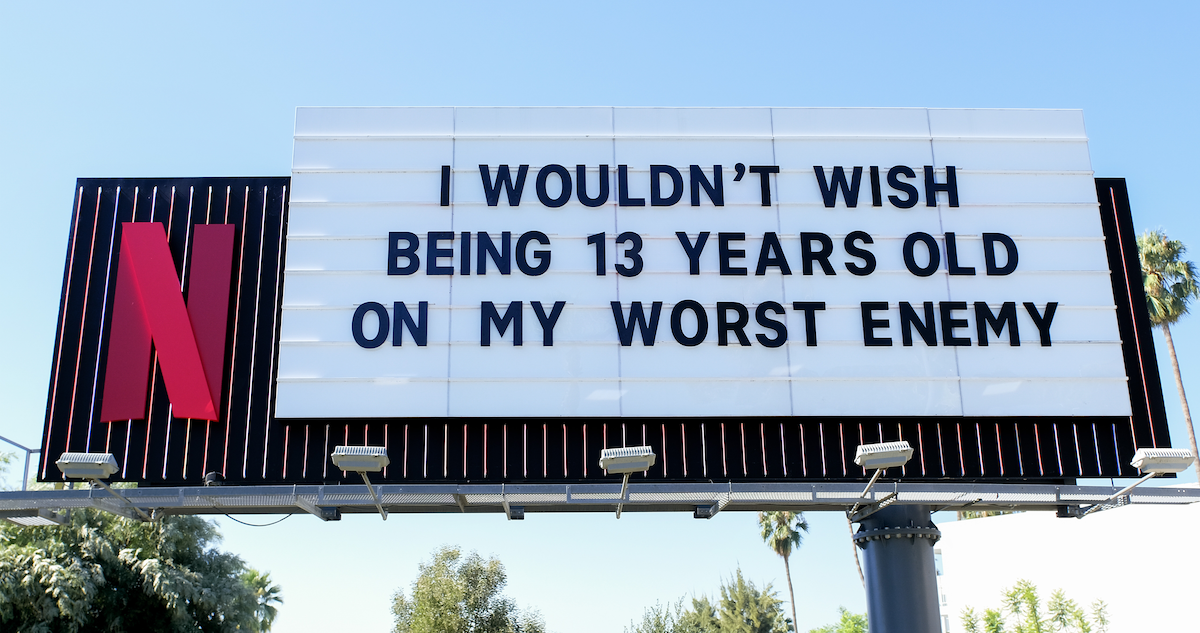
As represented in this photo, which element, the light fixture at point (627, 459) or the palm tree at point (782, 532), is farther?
the palm tree at point (782, 532)

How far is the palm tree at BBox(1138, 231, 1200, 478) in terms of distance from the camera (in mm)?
47844

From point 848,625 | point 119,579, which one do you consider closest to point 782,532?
point 848,625

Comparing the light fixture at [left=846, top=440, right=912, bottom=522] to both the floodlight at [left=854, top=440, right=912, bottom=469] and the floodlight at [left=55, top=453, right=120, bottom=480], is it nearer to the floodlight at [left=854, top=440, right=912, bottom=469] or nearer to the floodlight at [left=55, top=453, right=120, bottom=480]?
the floodlight at [left=854, top=440, right=912, bottom=469]

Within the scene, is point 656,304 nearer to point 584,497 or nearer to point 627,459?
point 584,497

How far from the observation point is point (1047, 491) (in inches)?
541

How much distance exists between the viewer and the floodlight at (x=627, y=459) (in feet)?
39.4

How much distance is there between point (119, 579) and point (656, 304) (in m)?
19.6

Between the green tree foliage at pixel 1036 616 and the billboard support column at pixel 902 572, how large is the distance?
35.4 m

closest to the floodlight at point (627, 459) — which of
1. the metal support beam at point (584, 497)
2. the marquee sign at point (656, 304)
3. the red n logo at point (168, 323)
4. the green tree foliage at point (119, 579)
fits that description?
the metal support beam at point (584, 497)

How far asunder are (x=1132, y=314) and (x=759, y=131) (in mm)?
6220

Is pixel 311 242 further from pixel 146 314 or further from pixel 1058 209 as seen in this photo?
pixel 1058 209

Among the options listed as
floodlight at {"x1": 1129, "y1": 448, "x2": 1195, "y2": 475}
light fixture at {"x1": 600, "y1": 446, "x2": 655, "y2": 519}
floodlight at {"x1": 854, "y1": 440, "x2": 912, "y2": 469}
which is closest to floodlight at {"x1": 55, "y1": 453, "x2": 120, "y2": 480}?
light fixture at {"x1": 600, "y1": 446, "x2": 655, "y2": 519}

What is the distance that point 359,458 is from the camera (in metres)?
12.1

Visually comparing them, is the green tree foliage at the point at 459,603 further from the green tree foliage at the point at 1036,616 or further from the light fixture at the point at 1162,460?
the light fixture at the point at 1162,460
